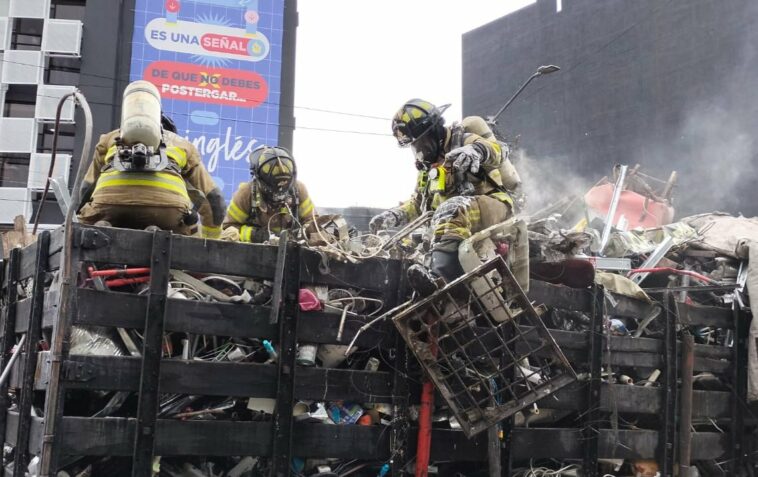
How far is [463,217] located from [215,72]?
87.7 ft

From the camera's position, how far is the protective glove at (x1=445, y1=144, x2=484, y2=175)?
4.53m

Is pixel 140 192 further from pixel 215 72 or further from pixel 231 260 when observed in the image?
pixel 215 72

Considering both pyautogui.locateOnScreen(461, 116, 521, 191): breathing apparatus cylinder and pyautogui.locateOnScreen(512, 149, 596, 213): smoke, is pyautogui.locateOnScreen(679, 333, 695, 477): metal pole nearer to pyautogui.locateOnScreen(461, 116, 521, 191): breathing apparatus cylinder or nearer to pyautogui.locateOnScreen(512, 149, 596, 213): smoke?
pyautogui.locateOnScreen(461, 116, 521, 191): breathing apparatus cylinder

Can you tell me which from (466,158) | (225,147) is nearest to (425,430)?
(466,158)

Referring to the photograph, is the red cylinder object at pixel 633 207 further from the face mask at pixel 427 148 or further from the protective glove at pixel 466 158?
the protective glove at pixel 466 158

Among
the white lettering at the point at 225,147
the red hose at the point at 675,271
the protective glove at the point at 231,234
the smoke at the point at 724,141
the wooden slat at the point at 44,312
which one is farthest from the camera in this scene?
the white lettering at the point at 225,147

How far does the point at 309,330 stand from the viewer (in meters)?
3.65

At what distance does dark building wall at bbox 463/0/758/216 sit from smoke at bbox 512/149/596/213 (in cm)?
6

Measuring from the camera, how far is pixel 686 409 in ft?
15.8

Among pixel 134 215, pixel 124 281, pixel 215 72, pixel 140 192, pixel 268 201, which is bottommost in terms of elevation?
pixel 124 281

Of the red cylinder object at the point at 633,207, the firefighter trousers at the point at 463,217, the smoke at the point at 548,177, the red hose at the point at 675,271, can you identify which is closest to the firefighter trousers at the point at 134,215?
the firefighter trousers at the point at 463,217

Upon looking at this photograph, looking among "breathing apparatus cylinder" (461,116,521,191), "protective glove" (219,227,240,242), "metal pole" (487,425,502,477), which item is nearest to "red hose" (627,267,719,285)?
"breathing apparatus cylinder" (461,116,521,191)

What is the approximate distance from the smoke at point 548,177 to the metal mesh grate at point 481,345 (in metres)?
16.0

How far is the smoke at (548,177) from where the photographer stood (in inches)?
804
